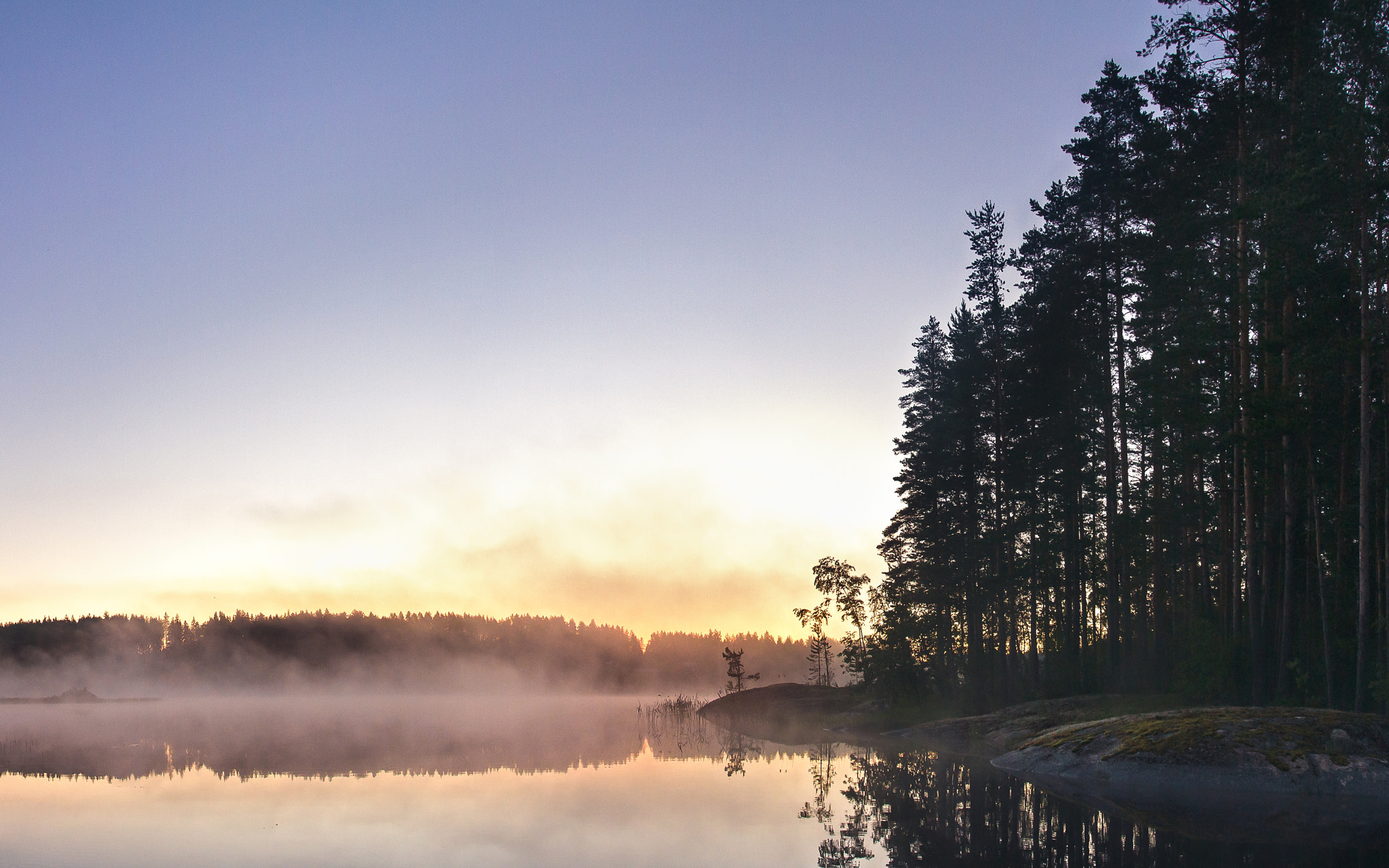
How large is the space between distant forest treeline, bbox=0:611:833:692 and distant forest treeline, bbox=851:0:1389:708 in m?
105

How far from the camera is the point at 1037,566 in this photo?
33.9 m

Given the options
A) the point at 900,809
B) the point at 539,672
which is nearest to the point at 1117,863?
the point at 900,809

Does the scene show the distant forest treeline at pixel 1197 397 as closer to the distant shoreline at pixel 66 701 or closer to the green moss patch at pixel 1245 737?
the green moss patch at pixel 1245 737

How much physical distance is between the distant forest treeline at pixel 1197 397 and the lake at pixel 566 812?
9439 millimetres

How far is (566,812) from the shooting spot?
1516 cm

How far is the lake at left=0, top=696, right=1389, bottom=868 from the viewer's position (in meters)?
11.3

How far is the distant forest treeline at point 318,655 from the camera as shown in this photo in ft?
466

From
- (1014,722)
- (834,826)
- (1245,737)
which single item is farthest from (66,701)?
(1245,737)

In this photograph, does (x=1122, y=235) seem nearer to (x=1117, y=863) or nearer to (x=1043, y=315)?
(x=1043, y=315)

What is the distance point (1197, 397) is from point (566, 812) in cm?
1892

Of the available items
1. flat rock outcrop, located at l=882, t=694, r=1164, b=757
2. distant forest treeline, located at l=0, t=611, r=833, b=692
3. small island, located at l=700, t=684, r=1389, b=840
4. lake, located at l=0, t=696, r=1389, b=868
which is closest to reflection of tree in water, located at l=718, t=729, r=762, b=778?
lake, located at l=0, t=696, r=1389, b=868

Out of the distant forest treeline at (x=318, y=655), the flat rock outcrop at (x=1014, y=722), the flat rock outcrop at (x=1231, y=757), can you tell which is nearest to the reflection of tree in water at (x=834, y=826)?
the flat rock outcrop at (x=1231, y=757)

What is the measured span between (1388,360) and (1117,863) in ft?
55.7

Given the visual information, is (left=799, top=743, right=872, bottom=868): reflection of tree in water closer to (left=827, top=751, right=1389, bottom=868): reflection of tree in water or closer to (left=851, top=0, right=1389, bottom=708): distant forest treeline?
(left=827, top=751, right=1389, bottom=868): reflection of tree in water
